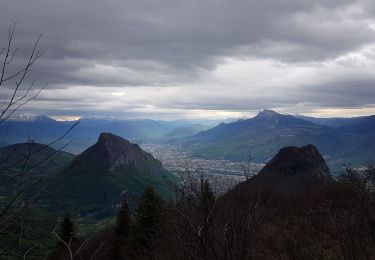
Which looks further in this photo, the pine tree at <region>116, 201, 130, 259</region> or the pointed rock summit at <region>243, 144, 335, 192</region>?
the pointed rock summit at <region>243, 144, 335, 192</region>

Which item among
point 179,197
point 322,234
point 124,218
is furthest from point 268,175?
point 179,197

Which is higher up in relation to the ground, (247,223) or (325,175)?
(247,223)

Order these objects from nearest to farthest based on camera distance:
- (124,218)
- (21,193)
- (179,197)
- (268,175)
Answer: (21,193)
(179,197)
(124,218)
(268,175)

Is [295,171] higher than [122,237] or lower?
lower

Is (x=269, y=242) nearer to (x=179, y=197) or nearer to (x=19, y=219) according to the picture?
(x=179, y=197)

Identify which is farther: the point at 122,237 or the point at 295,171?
the point at 295,171

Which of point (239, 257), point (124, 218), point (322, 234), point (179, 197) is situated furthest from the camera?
point (124, 218)

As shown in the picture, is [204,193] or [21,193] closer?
[21,193]

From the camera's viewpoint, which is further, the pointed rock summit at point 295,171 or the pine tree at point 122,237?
the pointed rock summit at point 295,171
